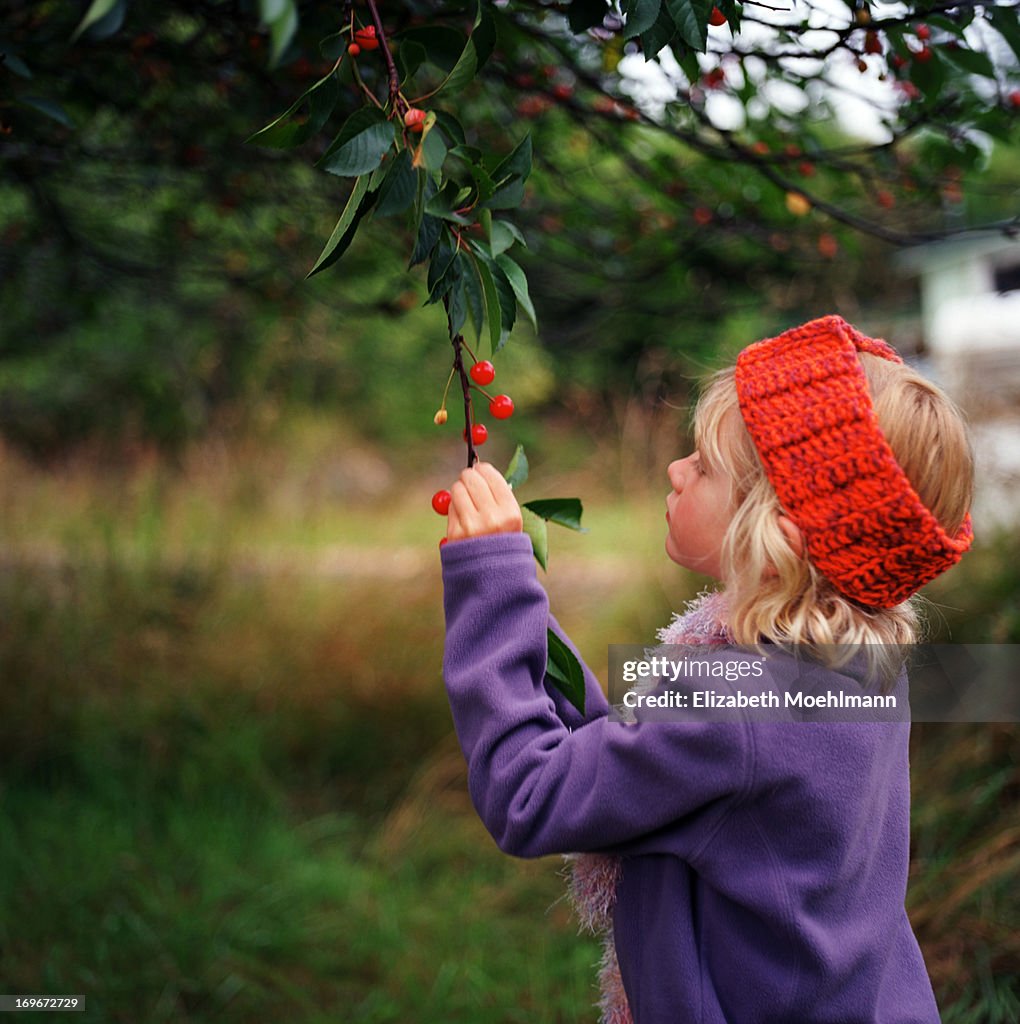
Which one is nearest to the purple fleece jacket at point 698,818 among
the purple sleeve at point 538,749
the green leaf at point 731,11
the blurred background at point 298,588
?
the purple sleeve at point 538,749

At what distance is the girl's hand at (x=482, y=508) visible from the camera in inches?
45.4

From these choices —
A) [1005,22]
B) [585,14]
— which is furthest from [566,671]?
[1005,22]

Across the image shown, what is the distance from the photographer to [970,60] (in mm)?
1611

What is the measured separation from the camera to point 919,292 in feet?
34.5

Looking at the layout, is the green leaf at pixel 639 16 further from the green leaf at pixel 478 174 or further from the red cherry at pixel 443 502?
the red cherry at pixel 443 502

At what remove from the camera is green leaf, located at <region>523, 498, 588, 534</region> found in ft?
4.22

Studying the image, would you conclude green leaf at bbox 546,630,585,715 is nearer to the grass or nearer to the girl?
the girl

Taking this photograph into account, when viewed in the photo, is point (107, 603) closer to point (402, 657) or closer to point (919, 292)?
point (402, 657)

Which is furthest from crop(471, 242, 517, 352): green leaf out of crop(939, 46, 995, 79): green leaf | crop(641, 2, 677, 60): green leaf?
crop(939, 46, 995, 79): green leaf

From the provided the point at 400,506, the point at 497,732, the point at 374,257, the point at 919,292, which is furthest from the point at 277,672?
the point at 919,292

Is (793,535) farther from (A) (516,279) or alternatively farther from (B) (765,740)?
(A) (516,279)

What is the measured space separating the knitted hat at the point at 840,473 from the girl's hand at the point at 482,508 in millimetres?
299

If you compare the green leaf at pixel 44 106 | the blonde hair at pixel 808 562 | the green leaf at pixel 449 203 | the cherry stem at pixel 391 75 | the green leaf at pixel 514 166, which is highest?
the green leaf at pixel 44 106

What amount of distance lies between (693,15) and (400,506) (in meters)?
5.52
